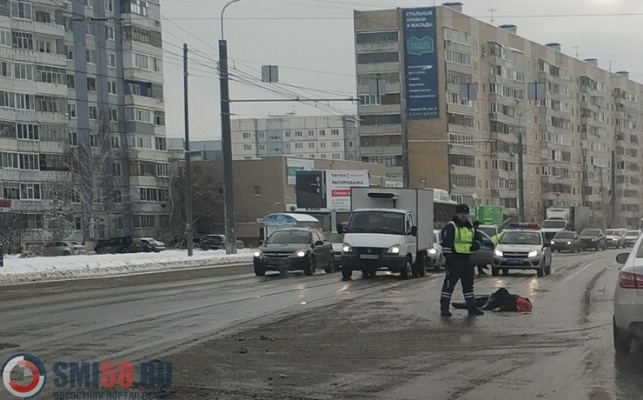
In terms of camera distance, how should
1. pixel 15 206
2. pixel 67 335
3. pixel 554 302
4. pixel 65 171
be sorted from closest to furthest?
pixel 67 335
pixel 554 302
pixel 15 206
pixel 65 171

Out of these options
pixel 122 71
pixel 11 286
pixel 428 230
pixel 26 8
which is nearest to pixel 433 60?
pixel 122 71

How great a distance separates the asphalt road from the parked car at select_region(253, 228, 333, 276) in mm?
6928

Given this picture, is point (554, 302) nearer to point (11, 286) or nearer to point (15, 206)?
point (11, 286)

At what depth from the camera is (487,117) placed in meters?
106

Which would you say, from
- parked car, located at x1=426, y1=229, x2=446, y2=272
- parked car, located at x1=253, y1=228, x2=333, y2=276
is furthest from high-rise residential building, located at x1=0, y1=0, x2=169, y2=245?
parked car, located at x1=426, y1=229, x2=446, y2=272

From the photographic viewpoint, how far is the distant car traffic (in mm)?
29812

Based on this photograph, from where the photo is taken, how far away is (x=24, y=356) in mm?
11438

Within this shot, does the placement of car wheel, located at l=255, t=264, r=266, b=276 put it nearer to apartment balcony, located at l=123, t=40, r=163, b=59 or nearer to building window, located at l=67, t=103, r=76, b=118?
building window, located at l=67, t=103, r=76, b=118

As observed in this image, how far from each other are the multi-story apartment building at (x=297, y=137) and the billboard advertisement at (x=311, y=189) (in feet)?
285

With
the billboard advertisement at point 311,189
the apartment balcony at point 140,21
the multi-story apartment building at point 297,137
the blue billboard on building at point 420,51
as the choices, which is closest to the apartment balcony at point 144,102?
the apartment balcony at point 140,21

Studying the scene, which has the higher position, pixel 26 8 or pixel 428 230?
pixel 26 8

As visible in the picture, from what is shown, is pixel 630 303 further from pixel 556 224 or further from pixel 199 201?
pixel 199 201

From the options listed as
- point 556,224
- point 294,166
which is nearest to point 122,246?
point 294,166

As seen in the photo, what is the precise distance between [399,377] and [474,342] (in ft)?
9.57
